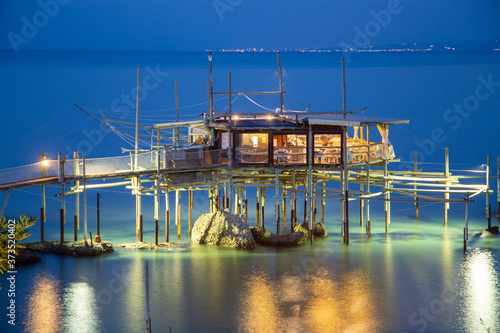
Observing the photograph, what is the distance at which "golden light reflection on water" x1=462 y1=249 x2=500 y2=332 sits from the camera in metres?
24.6

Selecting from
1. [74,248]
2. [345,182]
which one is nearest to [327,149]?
[345,182]

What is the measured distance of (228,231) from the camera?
119 ft

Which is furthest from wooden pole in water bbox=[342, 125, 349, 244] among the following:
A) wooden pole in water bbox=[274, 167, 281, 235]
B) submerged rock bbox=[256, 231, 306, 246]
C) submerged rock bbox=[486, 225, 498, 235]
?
submerged rock bbox=[486, 225, 498, 235]

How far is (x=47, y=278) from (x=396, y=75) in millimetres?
116023

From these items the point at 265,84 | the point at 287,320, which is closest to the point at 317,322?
the point at 287,320

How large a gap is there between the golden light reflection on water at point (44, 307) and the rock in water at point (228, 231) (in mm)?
9683

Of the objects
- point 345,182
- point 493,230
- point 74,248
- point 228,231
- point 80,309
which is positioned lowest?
point 80,309

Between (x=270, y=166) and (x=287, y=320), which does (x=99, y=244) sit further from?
(x=287, y=320)

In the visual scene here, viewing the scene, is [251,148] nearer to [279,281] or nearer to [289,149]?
[289,149]

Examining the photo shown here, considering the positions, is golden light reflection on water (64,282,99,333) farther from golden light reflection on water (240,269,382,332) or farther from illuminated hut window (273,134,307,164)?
illuminated hut window (273,134,307,164)

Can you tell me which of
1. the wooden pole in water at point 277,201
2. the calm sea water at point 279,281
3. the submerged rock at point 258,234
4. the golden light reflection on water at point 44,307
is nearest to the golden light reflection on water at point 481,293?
the calm sea water at point 279,281

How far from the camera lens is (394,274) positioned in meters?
31.6

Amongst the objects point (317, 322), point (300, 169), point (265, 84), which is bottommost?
point (317, 322)

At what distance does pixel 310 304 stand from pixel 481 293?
24.9 feet
